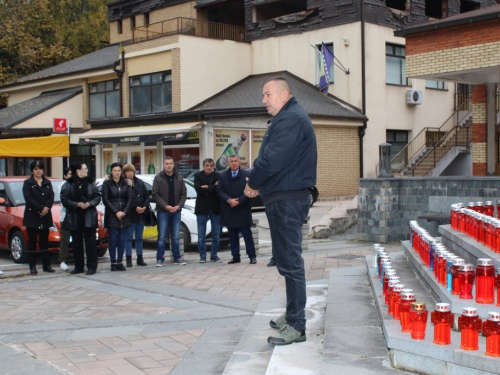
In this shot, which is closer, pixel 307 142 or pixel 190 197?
pixel 307 142

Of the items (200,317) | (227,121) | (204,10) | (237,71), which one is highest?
(204,10)

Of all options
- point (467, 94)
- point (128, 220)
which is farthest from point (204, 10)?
point (128, 220)

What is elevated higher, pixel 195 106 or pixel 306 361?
pixel 195 106

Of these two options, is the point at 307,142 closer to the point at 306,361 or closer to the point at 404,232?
the point at 306,361

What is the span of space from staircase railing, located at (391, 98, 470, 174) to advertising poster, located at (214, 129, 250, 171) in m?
6.50

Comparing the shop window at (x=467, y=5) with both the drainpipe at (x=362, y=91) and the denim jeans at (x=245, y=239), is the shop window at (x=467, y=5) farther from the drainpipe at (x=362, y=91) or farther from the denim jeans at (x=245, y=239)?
the denim jeans at (x=245, y=239)

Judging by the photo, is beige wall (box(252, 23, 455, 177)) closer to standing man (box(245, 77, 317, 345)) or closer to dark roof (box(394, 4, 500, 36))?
dark roof (box(394, 4, 500, 36))

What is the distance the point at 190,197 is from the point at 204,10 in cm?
2076

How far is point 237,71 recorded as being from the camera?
2969cm

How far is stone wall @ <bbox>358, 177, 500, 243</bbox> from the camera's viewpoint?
44.6ft

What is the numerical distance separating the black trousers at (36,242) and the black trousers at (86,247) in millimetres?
495

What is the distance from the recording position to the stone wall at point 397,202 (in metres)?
13.6

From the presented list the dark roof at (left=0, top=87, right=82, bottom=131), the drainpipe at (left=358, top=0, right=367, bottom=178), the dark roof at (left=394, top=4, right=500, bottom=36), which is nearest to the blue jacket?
the dark roof at (left=394, top=4, right=500, bottom=36)

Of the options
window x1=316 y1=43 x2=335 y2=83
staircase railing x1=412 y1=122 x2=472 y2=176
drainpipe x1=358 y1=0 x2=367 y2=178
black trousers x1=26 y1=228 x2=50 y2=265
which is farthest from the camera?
window x1=316 y1=43 x2=335 y2=83
